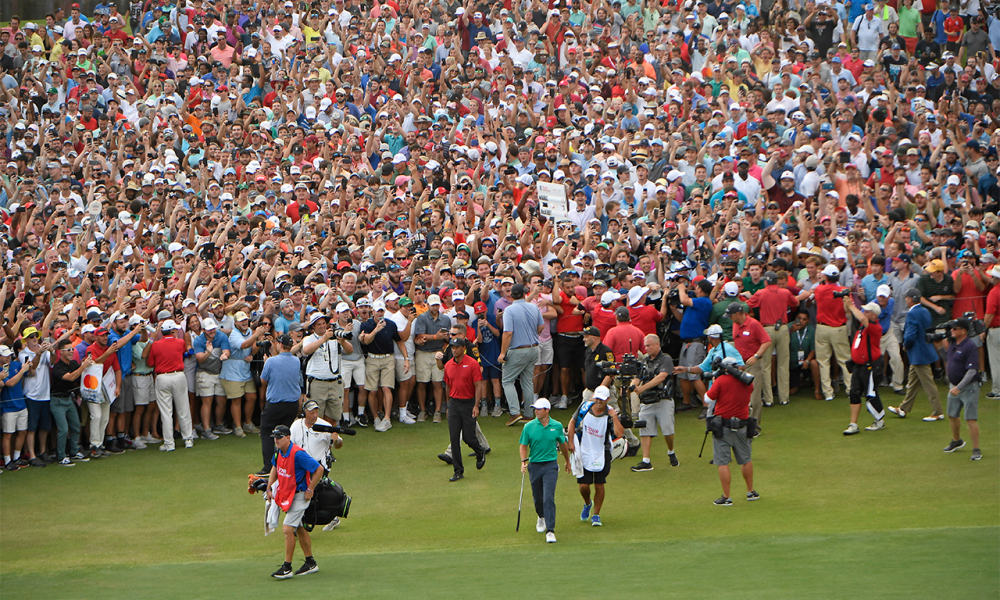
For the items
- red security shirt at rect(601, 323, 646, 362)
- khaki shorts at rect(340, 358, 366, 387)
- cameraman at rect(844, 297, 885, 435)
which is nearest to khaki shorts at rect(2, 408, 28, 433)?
khaki shorts at rect(340, 358, 366, 387)

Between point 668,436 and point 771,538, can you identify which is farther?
point 668,436

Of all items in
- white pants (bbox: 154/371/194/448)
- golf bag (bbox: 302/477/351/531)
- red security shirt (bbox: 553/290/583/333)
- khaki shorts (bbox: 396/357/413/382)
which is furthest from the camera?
red security shirt (bbox: 553/290/583/333)

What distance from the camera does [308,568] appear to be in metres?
11.0

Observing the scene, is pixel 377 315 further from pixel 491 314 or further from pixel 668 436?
pixel 668 436

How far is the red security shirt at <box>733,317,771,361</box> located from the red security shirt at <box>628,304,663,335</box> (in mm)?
1435

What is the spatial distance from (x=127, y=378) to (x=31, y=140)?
24.7 ft

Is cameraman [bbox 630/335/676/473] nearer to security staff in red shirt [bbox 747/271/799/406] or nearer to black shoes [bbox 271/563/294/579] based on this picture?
security staff in red shirt [bbox 747/271/799/406]

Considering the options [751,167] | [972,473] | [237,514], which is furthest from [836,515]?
[751,167]

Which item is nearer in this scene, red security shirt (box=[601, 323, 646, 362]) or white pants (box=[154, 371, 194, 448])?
red security shirt (box=[601, 323, 646, 362])

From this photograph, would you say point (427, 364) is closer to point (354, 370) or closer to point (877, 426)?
point (354, 370)

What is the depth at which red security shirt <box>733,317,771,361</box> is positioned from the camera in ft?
46.3

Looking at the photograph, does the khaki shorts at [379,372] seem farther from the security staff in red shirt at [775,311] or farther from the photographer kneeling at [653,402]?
the security staff in red shirt at [775,311]

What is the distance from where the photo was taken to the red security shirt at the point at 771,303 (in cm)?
1575

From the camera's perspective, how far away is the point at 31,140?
20.6m
